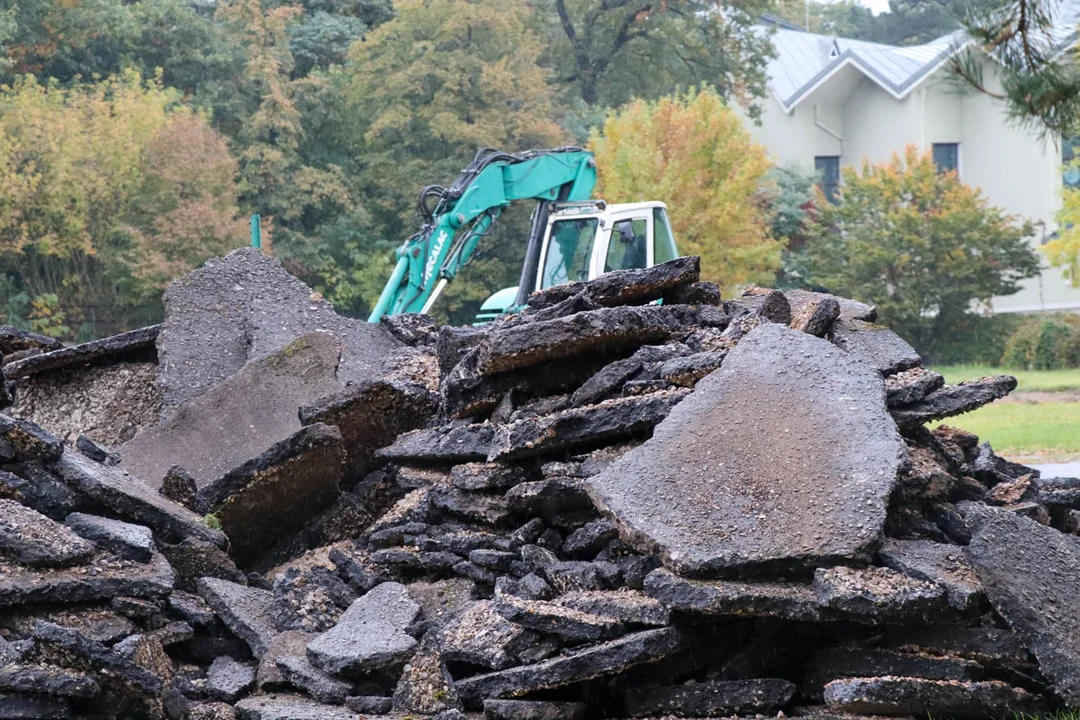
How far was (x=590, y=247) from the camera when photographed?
14352 mm

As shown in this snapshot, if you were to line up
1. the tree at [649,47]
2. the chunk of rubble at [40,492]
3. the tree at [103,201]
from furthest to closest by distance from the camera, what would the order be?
the tree at [649,47] < the tree at [103,201] < the chunk of rubble at [40,492]

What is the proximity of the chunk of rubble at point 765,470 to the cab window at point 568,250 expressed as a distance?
8189 mm

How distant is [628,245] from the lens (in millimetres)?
14094

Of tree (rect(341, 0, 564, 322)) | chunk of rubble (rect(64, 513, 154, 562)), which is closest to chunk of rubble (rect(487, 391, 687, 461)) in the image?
chunk of rubble (rect(64, 513, 154, 562))

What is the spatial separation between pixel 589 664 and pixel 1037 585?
→ 6.28ft

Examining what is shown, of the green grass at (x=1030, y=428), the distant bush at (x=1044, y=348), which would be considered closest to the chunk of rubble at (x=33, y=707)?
the green grass at (x=1030, y=428)

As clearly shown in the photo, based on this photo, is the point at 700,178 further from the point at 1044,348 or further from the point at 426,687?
→ the point at 426,687

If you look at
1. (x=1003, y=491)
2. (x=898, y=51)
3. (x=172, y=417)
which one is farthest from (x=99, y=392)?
(x=898, y=51)

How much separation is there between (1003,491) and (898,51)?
40.5 meters

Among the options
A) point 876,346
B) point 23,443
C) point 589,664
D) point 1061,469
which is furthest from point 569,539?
point 1061,469

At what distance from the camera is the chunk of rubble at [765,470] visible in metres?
5.07

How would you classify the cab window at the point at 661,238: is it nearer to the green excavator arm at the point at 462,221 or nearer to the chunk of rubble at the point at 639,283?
the green excavator arm at the point at 462,221

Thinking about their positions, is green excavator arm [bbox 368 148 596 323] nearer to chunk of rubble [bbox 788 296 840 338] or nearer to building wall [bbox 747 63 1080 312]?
chunk of rubble [bbox 788 296 840 338]

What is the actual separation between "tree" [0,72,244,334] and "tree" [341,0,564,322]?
481 cm
